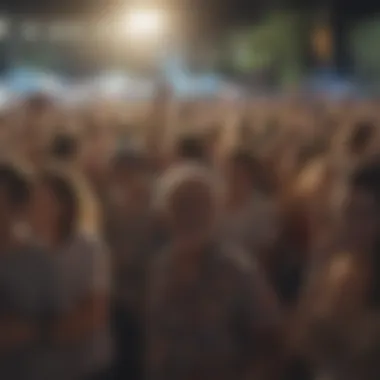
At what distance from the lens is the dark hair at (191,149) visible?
1389mm

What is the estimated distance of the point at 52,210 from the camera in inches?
52.3

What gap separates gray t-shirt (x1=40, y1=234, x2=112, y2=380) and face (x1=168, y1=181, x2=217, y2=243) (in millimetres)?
125

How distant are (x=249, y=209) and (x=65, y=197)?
0.30 m

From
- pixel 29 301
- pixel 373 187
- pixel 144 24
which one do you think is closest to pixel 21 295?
pixel 29 301

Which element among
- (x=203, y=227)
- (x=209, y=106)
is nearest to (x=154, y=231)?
(x=203, y=227)

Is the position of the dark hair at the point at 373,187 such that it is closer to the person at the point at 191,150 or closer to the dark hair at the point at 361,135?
the dark hair at the point at 361,135

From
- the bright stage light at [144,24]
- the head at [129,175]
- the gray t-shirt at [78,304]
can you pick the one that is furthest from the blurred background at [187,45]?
the gray t-shirt at [78,304]

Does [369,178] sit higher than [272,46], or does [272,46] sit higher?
[272,46]

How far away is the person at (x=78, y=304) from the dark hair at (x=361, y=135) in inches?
17.7

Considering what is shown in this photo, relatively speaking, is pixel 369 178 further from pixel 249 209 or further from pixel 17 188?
pixel 17 188

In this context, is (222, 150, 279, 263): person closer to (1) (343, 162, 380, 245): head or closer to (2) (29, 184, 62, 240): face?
(1) (343, 162, 380, 245): head

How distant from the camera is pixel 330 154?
143 cm

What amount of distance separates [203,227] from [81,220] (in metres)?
0.20

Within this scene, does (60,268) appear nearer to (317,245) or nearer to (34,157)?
(34,157)
